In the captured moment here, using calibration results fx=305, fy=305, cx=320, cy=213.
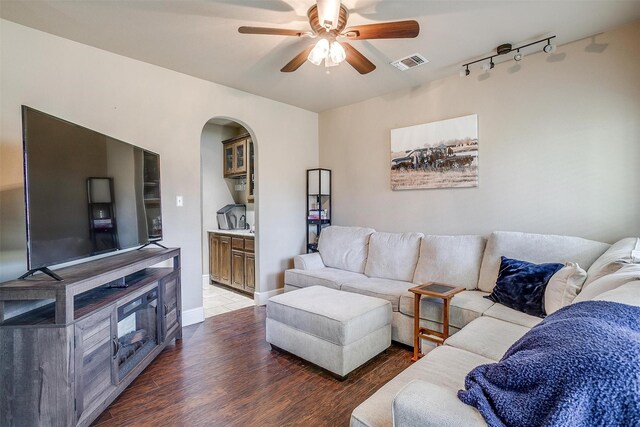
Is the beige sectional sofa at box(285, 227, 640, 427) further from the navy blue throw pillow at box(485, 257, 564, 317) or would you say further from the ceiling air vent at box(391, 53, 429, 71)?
the ceiling air vent at box(391, 53, 429, 71)

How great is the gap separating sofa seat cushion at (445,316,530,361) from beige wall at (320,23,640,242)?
127 cm

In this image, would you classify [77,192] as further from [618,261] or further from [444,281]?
[618,261]

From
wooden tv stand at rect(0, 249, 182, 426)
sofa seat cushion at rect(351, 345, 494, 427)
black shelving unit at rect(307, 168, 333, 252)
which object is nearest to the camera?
sofa seat cushion at rect(351, 345, 494, 427)

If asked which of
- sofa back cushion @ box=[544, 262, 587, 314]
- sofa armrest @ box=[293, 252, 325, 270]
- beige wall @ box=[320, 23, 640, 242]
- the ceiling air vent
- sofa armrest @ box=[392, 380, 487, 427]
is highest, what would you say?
the ceiling air vent

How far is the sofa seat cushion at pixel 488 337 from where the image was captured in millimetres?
1677

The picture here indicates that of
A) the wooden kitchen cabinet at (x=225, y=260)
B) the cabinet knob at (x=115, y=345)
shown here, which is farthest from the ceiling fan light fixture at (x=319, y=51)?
the wooden kitchen cabinet at (x=225, y=260)

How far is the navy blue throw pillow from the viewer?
212 cm

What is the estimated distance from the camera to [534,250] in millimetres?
2506

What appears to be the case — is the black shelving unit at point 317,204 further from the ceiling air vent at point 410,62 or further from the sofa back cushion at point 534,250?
the sofa back cushion at point 534,250

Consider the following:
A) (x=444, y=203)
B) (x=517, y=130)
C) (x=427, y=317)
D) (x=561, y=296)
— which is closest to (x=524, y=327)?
(x=561, y=296)

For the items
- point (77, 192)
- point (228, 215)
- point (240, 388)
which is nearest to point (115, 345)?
point (240, 388)

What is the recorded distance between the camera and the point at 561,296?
6.09 ft

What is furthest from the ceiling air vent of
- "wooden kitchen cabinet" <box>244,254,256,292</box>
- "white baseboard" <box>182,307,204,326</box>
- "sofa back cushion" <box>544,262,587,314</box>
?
"white baseboard" <box>182,307,204,326</box>

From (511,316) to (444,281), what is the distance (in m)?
0.75
